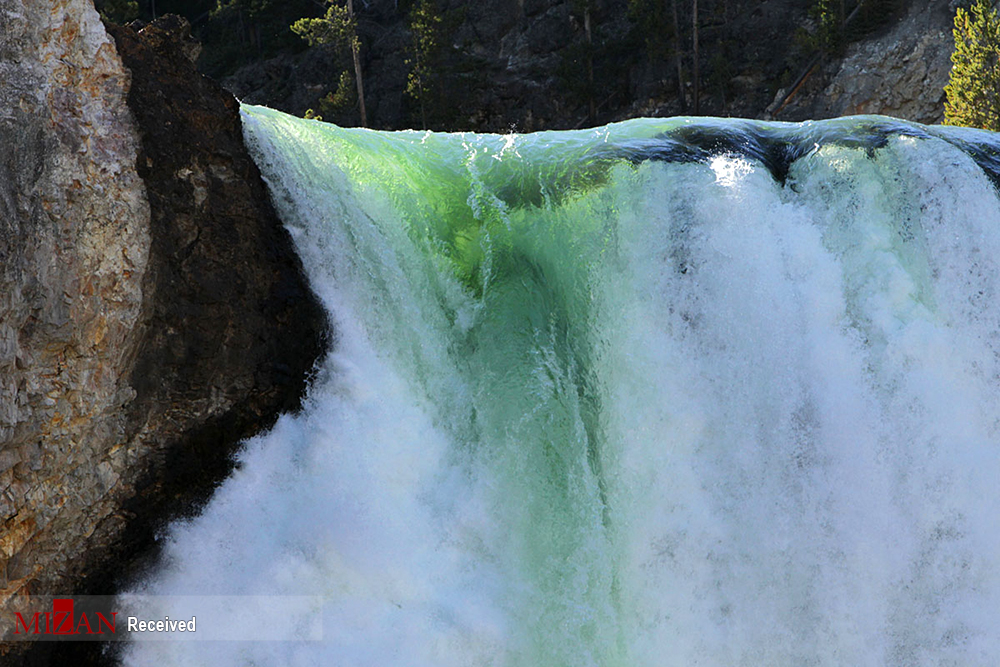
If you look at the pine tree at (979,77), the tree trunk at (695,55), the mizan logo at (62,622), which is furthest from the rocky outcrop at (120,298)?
the tree trunk at (695,55)

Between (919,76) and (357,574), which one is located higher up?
(919,76)

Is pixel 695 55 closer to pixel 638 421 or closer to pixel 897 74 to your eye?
pixel 897 74

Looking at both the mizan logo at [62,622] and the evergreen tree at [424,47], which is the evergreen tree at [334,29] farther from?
the mizan logo at [62,622]

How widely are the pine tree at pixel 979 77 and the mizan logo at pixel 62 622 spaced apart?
13067mm

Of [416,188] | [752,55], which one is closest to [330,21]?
[752,55]

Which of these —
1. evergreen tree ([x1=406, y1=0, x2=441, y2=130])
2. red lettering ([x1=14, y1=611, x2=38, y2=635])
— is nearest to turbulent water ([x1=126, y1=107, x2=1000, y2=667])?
red lettering ([x1=14, y1=611, x2=38, y2=635])

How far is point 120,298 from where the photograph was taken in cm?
514

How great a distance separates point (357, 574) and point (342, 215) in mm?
2358

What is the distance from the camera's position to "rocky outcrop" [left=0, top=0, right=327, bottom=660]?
4.76 meters

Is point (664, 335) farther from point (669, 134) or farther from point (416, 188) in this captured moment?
point (416, 188)

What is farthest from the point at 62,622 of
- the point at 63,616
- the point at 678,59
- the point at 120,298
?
the point at 678,59

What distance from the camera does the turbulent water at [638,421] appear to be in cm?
554

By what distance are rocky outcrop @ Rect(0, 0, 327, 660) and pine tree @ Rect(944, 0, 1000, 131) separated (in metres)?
11.5

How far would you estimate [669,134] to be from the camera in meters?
6.89
